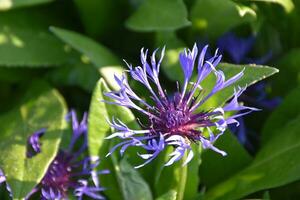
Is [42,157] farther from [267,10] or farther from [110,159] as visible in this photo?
[267,10]

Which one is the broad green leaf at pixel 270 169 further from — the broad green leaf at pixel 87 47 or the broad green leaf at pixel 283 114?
the broad green leaf at pixel 87 47

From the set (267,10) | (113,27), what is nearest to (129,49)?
(113,27)

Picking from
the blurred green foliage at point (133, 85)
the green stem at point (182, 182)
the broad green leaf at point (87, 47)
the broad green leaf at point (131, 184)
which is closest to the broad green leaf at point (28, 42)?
the blurred green foliage at point (133, 85)

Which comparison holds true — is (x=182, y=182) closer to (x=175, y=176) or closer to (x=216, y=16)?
(x=175, y=176)

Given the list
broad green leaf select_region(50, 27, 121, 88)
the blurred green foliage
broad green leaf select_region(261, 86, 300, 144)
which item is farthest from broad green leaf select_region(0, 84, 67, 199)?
broad green leaf select_region(261, 86, 300, 144)

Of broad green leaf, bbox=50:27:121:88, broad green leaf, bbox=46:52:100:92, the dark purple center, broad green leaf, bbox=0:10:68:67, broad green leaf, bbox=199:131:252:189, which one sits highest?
the dark purple center

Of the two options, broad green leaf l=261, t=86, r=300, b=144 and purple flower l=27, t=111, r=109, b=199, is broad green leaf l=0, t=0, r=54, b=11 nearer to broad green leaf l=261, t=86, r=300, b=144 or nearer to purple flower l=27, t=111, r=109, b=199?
purple flower l=27, t=111, r=109, b=199

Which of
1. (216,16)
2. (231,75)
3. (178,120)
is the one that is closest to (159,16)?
(216,16)

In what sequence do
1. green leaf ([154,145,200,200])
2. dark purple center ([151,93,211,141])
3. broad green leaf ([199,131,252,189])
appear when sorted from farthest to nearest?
broad green leaf ([199,131,252,189]) → green leaf ([154,145,200,200]) → dark purple center ([151,93,211,141])
